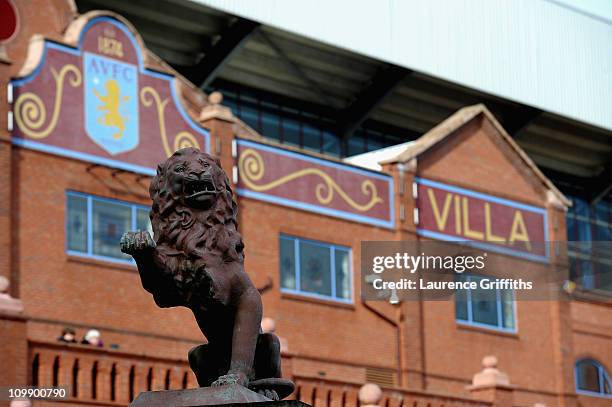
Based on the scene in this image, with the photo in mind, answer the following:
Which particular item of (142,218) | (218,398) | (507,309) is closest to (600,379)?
(507,309)

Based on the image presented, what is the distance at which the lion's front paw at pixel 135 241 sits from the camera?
877cm

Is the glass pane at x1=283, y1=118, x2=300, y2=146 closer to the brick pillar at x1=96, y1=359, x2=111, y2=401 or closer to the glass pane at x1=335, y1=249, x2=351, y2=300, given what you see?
the glass pane at x1=335, y1=249, x2=351, y2=300

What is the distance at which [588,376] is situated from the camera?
46.9m

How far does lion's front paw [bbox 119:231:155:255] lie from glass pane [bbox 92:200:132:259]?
24.9 meters

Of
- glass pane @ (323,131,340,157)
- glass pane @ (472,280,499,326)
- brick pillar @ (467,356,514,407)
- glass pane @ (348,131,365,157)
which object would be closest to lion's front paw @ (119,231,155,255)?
brick pillar @ (467,356,514,407)

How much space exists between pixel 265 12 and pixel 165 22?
9.03 feet

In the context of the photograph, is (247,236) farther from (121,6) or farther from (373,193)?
(121,6)

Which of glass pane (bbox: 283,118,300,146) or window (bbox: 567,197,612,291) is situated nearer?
glass pane (bbox: 283,118,300,146)

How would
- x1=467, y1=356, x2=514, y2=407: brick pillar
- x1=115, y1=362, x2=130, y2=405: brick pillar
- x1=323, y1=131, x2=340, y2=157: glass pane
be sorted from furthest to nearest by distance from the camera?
x1=323, y1=131, x2=340, y2=157: glass pane → x1=467, y1=356, x2=514, y2=407: brick pillar → x1=115, y1=362, x2=130, y2=405: brick pillar

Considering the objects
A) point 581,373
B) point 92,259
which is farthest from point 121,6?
point 581,373

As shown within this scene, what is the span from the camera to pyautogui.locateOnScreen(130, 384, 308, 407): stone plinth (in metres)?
8.61

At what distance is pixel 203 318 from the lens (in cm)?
927

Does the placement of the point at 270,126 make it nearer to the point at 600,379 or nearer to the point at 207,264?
the point at 600,379

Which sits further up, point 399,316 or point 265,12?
point 265,12
